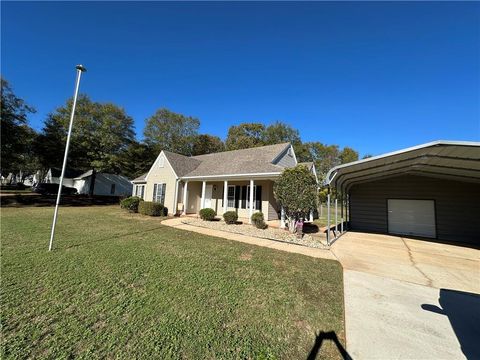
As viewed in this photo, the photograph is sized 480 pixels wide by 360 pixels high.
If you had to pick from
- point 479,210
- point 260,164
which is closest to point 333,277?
point 260,164

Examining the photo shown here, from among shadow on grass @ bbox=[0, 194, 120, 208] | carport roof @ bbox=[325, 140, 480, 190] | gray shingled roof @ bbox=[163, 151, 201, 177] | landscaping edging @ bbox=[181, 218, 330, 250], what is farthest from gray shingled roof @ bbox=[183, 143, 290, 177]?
shadow on grass @ bbox=[0, 194, 120, 208]

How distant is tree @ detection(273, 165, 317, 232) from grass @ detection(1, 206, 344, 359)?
3.38 m

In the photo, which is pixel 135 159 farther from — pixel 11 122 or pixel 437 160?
pixel 437 160

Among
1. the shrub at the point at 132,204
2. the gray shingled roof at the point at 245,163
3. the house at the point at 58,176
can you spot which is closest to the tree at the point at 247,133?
the gray shingled roof at the point at 245,163

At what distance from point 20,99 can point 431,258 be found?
3014 centimetres

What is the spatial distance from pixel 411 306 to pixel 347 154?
165ft

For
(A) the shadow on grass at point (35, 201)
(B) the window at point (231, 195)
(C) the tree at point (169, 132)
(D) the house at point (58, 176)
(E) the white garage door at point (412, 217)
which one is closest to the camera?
(E) the white garage door at point (412, 217)

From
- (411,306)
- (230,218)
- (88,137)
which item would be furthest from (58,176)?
(411,306)

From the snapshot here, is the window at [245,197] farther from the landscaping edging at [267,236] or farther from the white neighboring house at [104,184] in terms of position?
the white neighboring house at [104,184]

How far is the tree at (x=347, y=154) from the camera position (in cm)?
4782

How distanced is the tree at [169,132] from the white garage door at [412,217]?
116 ft

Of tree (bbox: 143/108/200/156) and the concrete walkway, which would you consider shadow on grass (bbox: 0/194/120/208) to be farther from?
the concrete walkway

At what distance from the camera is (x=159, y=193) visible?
17.9 meters

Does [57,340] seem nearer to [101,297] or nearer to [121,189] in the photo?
[101,297]
